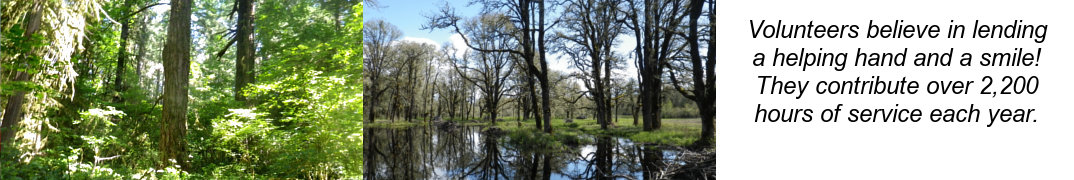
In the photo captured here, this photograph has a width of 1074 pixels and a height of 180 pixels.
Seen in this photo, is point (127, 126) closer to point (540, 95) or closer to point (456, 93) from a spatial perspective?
point (456, 93)

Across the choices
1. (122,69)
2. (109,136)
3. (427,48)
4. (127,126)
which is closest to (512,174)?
(427,48)

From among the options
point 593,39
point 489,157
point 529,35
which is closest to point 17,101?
point 489,157

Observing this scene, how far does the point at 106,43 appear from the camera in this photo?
6.75 m

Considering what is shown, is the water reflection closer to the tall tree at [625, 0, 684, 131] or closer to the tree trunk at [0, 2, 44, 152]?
the tall tree at [625, 0, 684, 131]

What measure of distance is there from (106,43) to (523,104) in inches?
272

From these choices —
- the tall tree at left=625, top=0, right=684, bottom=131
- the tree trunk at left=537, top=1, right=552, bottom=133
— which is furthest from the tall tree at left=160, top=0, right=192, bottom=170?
the tall tree at left=625, top=0, right=684, bottom=131

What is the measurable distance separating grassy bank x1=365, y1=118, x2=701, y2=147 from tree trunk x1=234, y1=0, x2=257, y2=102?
4.91m

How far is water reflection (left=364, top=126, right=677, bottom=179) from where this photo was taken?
2191 millimetres

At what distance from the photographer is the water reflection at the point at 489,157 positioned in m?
2.19

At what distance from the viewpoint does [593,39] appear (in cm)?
224
